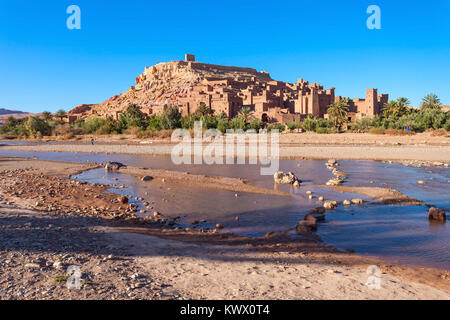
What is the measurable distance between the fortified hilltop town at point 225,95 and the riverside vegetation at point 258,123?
346 centimetres

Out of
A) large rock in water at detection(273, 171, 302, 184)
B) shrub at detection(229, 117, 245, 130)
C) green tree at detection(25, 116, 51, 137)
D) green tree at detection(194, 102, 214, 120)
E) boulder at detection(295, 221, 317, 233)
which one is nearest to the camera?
boulder at detection(295, 221, 317, 233)

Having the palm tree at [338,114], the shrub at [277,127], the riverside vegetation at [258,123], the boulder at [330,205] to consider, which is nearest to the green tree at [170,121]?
the riverside vegetation at [258,123]

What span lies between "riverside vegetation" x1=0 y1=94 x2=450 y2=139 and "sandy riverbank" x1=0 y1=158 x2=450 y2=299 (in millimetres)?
30931

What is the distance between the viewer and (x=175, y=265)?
423 centimetres

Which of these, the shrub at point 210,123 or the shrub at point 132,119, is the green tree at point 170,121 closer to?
the shrub at point 210,123

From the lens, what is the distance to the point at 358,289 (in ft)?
11.8

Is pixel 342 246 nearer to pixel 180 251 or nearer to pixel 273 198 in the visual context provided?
pixel 180 251

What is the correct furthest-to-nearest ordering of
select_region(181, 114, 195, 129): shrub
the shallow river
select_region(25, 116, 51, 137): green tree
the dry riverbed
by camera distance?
select_region(25, 116, 51, 137): green tree → select_region(181, 114, 195, 129): shrub → the dry riverbed → the shallow river

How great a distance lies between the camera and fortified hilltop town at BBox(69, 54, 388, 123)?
53344mm

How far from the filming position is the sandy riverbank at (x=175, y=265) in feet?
11.1

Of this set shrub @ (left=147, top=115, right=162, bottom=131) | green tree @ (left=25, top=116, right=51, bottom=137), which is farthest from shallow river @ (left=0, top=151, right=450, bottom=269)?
green tree @ (left=25, top=116, right=51, bottom=137)

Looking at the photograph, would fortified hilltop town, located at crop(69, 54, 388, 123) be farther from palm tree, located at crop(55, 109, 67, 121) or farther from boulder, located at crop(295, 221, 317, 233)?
boulder, located at crop(295, 221, 317, 233)

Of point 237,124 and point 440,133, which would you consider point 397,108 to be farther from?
point 237,124
